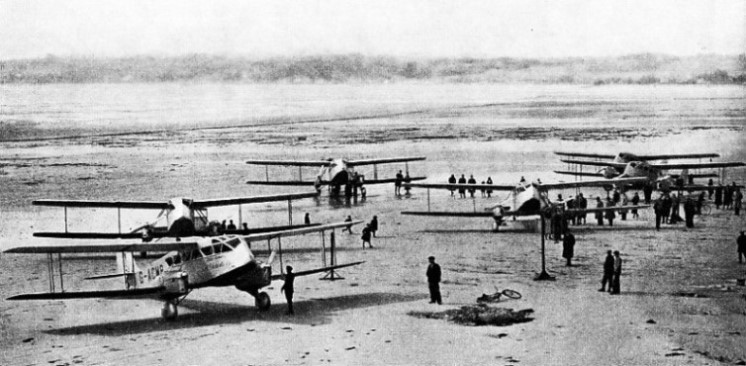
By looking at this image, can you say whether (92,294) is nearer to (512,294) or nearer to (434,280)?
(434,280)

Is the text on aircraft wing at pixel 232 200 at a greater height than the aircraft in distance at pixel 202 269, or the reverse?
the text on aircraft wing at pixel 232 200

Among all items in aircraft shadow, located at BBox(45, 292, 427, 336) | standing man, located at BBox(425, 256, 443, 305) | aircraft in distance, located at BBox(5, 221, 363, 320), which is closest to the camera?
aircraft shadow, located at BBox(45, 292, 427, 336)

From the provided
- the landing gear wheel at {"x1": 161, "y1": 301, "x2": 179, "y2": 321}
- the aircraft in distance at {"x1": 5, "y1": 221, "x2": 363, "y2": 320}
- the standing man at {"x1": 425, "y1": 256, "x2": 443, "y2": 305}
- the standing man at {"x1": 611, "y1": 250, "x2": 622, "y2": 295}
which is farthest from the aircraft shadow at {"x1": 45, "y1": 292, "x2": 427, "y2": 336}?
the standing man at {"x1": 611, "y1": 250, "x2": 622, "y2": 295}

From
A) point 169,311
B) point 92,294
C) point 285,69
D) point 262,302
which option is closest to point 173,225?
point 169,311

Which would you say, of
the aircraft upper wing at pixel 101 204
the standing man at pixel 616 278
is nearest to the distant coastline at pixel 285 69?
the aircraft upper wing at pixel 101 204

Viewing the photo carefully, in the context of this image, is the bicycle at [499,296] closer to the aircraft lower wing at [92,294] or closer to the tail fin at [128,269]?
the aircraft lower wing at [92,294]

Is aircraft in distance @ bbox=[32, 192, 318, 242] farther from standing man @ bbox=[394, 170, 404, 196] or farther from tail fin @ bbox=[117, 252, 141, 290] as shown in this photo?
standing man @ bbox=[394, 170, 404, 196]
